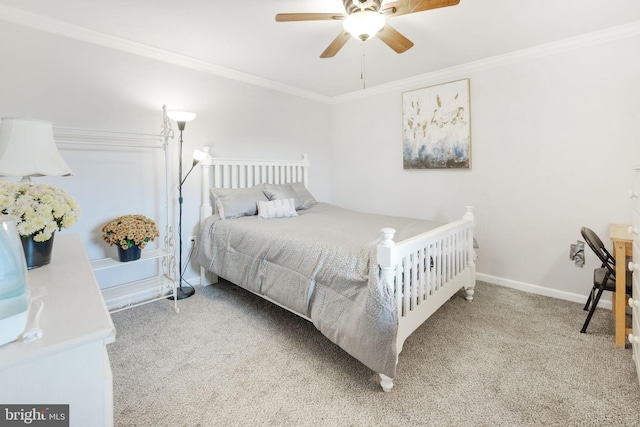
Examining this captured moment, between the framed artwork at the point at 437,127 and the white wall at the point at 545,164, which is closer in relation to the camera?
the white wall at the point at 545,164

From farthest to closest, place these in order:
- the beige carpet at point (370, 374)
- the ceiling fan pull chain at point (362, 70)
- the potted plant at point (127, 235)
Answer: the ceiling fan pull chain at point (362, 70) → the potted plant at point (127, 235) → the beige carpet at point (370, 374)

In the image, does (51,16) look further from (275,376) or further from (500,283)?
(500,283)

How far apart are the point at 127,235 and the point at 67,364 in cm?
199

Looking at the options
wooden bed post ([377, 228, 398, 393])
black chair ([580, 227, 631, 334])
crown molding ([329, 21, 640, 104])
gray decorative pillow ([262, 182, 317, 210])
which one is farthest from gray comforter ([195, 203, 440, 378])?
crown molding ([329, 21, 640, 104])

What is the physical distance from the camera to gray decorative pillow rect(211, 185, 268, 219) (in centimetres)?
305

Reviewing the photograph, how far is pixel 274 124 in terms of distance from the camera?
153 inches

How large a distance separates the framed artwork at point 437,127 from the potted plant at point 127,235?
294cm

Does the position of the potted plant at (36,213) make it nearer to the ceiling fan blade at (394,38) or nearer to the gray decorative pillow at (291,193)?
the ceiling fan blade at (394,38)

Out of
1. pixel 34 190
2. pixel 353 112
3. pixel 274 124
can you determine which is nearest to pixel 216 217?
pixel 274 124

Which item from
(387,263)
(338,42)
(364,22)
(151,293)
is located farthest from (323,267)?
(151,293)

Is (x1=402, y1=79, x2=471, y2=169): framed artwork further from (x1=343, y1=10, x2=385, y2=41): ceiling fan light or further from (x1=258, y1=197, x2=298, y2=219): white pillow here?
(x1=343, y1=10, x2=385, y2=41): ceiling fan light

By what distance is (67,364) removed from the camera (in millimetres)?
678

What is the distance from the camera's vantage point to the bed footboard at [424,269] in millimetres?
1641

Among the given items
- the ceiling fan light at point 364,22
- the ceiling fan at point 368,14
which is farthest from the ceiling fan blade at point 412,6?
the ceiling fan light at point 364,22
